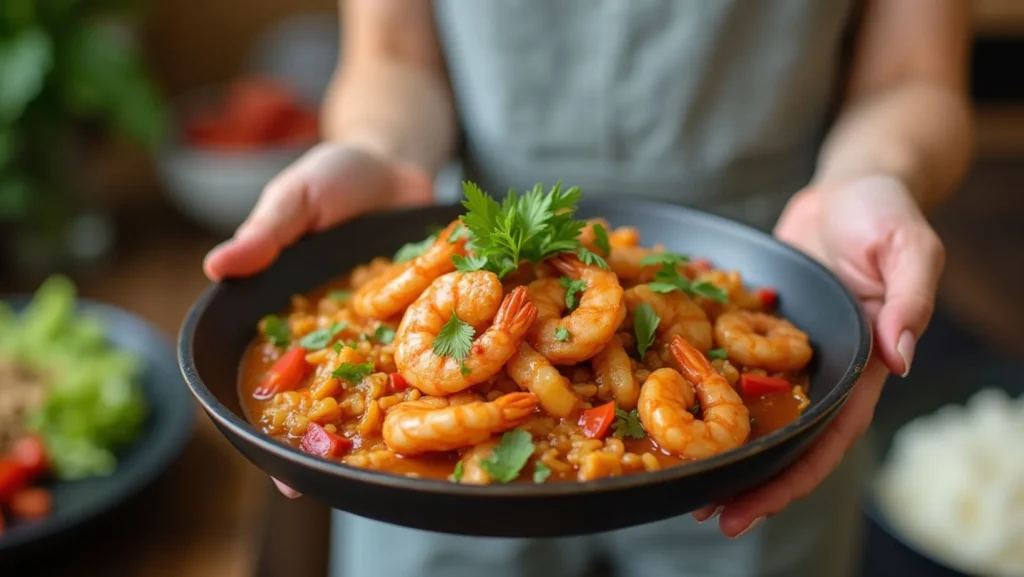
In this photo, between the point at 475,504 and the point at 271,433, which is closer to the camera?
the point at 475,504

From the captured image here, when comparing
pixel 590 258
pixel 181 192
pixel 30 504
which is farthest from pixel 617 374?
pixel 181 192

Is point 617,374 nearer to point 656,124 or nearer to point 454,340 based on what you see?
point 454,340

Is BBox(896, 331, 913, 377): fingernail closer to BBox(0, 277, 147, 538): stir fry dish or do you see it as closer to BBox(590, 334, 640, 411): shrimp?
BBox(590, 334, 640, 411): shrimp

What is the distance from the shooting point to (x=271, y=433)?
146 cm

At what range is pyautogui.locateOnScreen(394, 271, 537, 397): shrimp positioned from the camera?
4.56 ft

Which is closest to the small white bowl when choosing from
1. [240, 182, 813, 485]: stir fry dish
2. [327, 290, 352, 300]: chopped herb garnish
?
[327, 290, 352, 300]: chopped herb garnish

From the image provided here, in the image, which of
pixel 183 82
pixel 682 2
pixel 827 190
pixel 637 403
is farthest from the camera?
pixel 183 82

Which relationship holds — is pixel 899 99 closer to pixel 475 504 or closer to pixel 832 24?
pixel 832 24

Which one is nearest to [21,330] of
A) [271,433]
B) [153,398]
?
[153,398]

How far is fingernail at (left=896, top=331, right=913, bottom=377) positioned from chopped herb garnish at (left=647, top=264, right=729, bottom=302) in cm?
29

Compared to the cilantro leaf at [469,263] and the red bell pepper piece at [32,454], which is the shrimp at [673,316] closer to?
the cilantro leaf at [469,263]

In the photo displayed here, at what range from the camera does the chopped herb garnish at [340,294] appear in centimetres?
179

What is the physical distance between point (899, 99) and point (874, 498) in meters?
1.43

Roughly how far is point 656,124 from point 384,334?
39.0 inches
